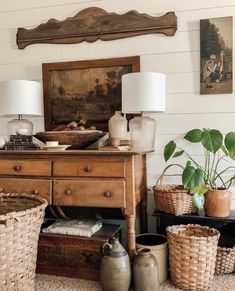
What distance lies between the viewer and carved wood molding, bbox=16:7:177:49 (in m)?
2.43

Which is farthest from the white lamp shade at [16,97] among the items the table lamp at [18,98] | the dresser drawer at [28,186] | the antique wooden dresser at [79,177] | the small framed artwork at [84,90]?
the dresser drawer at [28,186]

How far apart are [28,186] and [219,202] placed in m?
1.23

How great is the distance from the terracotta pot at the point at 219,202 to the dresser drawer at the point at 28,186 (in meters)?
1.03

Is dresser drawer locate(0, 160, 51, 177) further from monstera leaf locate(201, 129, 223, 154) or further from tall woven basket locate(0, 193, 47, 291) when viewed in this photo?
monstera leaf locate(201, 129, 223, 154)

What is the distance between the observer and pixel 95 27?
8.35 ft

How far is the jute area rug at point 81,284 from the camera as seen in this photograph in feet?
6.49

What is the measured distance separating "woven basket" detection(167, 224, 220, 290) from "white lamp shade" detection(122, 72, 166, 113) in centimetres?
83

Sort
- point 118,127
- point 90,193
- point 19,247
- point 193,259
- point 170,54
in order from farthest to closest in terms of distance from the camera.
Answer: point 170,54
point 118,127
point 90,193
point 193,259
point 19,247

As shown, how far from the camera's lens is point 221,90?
2.35 metres

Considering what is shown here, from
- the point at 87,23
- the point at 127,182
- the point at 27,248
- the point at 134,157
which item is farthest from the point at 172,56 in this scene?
the point at 27,248

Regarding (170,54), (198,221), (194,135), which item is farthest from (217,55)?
(198,221)

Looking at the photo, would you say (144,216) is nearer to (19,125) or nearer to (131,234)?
(131,234)

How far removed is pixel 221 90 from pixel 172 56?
44 cm

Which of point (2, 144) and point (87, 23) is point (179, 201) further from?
point (87, 23)
